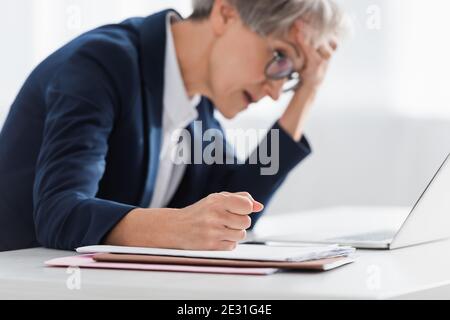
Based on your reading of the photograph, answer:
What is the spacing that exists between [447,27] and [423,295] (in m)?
2.44

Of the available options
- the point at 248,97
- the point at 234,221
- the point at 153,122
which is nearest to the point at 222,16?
the point at 248,97

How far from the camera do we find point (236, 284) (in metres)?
0.74

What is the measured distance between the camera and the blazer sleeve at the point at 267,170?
5.27 ft

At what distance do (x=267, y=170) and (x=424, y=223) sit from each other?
55 centimetres

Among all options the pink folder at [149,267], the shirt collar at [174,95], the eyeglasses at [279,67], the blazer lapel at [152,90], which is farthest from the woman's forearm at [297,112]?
the pink folder at [149,267]

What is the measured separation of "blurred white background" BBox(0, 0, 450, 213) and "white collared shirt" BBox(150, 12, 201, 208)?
4.70 feet

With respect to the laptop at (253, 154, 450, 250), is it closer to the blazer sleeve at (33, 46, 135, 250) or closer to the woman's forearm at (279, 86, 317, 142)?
the blazer sleeve at (33, 46, 135, 250)

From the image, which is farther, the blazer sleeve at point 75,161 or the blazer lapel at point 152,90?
the blazer lapel at point 152,90

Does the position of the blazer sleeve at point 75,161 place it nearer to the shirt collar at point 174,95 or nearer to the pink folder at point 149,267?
the pink folder at point 149,267

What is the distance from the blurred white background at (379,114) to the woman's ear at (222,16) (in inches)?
54.5

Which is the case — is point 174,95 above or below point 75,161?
above

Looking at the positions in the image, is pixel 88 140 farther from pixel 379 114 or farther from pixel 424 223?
pixel 379 114

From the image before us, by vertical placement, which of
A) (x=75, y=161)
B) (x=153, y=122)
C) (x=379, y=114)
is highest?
(x=379, y=114)

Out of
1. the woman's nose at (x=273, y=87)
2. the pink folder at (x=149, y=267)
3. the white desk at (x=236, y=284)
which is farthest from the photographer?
the woman's nose at (x=273, y=87)
